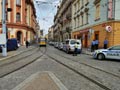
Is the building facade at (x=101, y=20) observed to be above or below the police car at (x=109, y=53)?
above

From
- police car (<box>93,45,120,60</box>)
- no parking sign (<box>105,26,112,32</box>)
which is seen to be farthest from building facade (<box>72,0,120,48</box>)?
police car (<box>93,45,120,60</box>)

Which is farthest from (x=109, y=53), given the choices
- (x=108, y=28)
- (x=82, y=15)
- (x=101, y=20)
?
(x=82, y=15)

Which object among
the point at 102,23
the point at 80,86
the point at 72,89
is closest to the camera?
the point at 72,89

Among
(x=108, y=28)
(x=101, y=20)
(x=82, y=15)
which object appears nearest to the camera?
(x=108, y=28)

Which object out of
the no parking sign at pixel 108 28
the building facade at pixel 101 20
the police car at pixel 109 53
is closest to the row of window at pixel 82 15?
the building facade at pixel 101 20

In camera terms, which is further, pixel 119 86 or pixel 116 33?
pixel 116 33

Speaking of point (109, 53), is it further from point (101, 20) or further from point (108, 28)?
point (101, 20)

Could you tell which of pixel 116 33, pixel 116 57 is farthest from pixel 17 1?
pixel 116 57

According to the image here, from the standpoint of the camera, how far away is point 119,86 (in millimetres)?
8805

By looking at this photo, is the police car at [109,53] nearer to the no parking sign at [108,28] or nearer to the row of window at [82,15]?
the no parking sign at [108,28]

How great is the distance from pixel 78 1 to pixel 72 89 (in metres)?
44.4

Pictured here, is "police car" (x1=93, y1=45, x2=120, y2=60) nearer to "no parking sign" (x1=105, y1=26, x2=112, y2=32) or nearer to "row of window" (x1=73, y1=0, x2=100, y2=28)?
"no parking sign" (x1=105, y1=26, x2=112, y2=32)

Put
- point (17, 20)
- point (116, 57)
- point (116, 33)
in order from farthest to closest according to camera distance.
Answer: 1. point (17, 20)
2. point (116, 33)
3. point (116, 57)

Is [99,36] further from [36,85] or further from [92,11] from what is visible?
Answer: [36,85]
